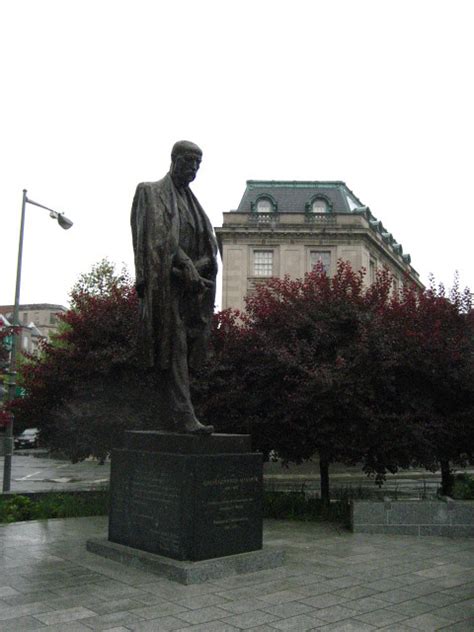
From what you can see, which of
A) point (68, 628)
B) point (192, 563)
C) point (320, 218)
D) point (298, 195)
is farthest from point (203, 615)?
point (298, 195)

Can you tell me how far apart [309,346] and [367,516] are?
12.8 ft

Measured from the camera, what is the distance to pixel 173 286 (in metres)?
7.30

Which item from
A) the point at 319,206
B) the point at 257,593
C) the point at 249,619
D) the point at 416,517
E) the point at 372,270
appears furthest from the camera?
the point at 319,206

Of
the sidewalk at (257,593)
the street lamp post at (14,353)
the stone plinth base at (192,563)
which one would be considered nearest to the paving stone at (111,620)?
the sidewalk at (257,593)

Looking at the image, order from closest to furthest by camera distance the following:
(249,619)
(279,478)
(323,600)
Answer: (249,619) < (323,600) < (279,478)

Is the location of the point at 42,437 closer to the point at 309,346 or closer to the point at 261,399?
the point at 261,399

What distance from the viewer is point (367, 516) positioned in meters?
9.46

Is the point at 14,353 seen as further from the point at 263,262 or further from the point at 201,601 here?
the point at 263,262

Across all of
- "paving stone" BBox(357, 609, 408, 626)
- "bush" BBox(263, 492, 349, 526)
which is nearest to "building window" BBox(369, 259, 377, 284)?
"bush" BBox(263, 492, 349, 526)

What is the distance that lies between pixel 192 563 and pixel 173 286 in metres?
2.96

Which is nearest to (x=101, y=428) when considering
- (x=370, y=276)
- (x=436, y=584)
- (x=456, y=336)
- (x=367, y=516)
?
(x=367, y=516)

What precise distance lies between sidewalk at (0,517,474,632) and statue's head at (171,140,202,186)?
4403 millimetres

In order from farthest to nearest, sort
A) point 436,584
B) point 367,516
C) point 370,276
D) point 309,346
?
point 370,276, point 309,346, point 367,516, point 436,584

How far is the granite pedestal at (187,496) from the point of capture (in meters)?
6.33
